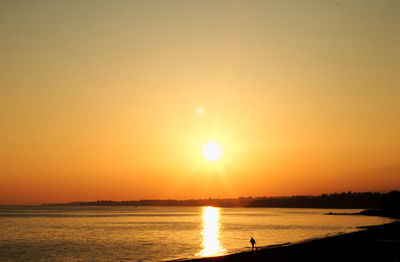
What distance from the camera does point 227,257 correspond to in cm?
4784

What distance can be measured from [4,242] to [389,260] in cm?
6718

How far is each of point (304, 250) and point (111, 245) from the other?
36916mm

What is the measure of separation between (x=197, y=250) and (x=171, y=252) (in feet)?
A: 15.1

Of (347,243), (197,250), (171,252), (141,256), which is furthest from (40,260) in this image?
(347,243)

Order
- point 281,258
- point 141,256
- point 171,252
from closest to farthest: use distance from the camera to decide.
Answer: point 281,258 → point 141,256 → point 171,252

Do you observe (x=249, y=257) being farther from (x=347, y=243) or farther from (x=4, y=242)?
(x=4, y=242)

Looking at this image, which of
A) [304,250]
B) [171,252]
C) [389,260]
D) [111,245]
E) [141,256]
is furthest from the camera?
[111,245]

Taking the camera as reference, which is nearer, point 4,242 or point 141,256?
point 141,256

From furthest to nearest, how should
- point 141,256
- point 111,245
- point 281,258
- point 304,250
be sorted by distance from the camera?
1. point 111,245
2. point 141,256
3. point 304,250
4. point 281,258

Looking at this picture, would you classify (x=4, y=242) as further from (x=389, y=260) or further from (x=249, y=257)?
(x=389, y=260)

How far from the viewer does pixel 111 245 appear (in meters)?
75.1

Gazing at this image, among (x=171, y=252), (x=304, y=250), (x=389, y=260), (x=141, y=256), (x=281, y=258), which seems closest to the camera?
(x=389, y=260)

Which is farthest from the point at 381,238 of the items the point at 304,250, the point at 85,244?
the point at 85,244

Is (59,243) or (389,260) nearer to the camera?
(389,260)
